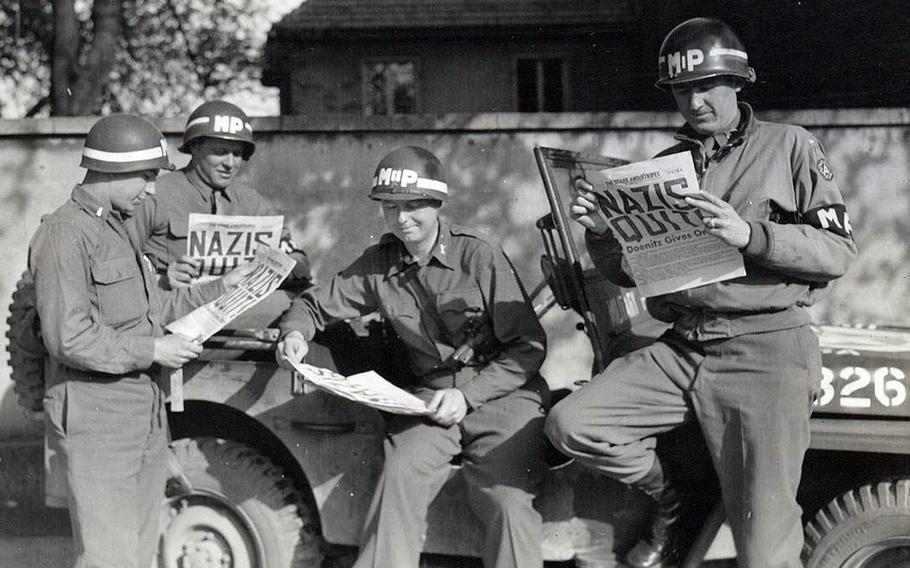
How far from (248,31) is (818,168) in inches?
799

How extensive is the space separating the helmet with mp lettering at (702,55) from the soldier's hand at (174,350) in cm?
209

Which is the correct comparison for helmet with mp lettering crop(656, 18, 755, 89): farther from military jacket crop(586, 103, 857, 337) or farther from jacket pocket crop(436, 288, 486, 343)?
jacket pocket crop(436, 288, 486, 343)

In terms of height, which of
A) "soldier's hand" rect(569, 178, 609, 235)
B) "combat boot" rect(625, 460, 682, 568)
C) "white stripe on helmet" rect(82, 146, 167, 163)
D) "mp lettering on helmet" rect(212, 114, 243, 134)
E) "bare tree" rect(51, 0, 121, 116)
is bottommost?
"combat boot" rect(625, 460, 682, 568)

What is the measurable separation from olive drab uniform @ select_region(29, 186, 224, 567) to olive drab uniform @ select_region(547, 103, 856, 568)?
161 centimetres

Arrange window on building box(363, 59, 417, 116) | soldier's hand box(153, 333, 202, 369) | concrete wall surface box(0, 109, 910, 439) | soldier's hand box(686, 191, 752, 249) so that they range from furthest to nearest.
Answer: window on building box(363, 59, 417, 116) < concrete wall surface box(0, 109, 910, 439) < soldier's hand box(153, 333, 202, 369) < soldier's hand box(686, 191, 752, 249)

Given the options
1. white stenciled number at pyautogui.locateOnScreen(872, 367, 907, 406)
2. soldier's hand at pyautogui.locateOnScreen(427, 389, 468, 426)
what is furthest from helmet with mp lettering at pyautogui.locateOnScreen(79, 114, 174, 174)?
white stenciled number at pyautogui.locateOnScreen(872, 367, 907, 406)

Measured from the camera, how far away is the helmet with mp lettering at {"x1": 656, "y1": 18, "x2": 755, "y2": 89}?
12.2ft

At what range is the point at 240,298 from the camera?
418cm

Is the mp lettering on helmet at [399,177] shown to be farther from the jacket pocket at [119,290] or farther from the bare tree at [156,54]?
the bare tree at [156,54]

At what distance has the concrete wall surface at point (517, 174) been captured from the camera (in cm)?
770

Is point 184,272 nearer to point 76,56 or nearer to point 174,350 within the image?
point 174,350

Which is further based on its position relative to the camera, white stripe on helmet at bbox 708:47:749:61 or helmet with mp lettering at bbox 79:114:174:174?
helmet with mp lettering at bbox 79:114:174:174

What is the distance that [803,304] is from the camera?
373 cm

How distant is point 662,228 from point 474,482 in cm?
125
